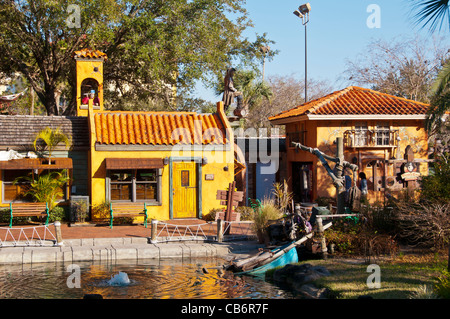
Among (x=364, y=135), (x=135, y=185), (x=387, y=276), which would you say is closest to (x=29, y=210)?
(x=135, y=185)

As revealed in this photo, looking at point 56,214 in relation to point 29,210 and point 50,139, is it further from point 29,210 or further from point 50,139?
point 50,139

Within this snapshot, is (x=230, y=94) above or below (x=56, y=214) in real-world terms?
above

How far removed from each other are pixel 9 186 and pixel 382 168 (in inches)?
582

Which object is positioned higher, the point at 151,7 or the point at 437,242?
the point at 151,7

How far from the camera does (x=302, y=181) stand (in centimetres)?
2356

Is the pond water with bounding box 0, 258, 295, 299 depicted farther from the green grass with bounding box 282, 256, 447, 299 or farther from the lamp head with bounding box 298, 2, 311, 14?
the lamp head with bounding box 298, 2, 311, 14

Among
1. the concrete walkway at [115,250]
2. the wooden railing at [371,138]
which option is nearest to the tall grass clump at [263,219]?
the concrete walkway at [115,250]

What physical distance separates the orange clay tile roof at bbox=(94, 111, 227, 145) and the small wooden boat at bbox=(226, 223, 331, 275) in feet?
25.7

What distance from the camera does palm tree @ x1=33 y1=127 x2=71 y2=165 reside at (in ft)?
60.7

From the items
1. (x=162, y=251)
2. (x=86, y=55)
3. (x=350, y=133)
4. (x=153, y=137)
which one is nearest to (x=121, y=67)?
(x=86, y=55)

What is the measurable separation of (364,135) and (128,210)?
1043 cm

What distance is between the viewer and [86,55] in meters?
22.0

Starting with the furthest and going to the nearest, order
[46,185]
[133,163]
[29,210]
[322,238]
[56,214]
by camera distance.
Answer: [133,163]
[56,214]
[46,185]
[29,210]
[322,238]
